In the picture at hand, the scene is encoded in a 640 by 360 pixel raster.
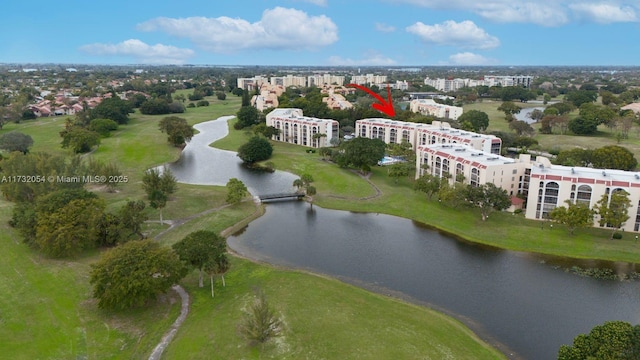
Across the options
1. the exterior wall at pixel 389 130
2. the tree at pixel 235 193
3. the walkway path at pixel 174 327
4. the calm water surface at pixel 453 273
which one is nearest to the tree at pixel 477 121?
the exterior wall at pixel 389 130

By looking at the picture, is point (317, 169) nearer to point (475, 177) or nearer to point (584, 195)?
point (475, 177)

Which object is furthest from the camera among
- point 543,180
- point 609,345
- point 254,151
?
point 254,151

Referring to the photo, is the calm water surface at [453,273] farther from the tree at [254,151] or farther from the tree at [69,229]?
the tree at [254,151]

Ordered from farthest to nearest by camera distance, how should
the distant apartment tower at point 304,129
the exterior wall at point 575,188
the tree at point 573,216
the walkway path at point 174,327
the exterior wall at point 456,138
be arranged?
the distant apartment tower at point 304,129
the exterior wall at point 456,138
the exterior wall at point 575,188
the tree at point 573,216
the walkway path at point 174,327

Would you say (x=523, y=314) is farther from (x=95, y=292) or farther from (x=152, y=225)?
(x=152, y=225)

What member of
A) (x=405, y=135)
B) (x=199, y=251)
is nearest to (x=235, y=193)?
(x=199, y=251)

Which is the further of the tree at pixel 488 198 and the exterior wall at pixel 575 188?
the tree at pixel 488 198

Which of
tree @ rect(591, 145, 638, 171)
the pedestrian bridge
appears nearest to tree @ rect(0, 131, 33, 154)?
the pedestrian bridge
